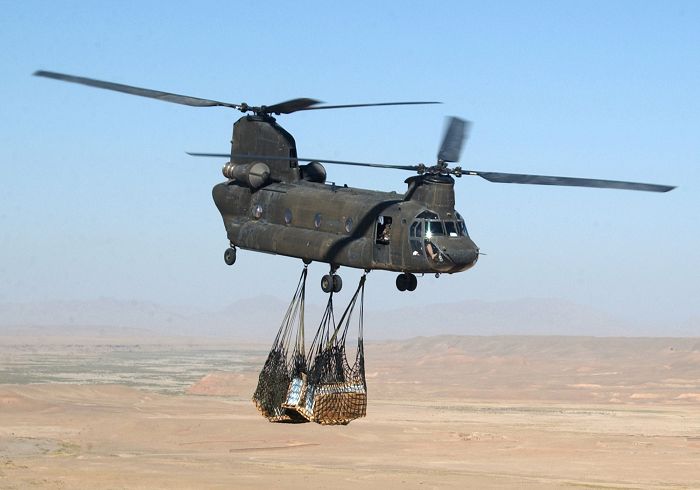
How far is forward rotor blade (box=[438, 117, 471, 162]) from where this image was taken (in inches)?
1237

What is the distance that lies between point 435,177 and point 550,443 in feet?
132

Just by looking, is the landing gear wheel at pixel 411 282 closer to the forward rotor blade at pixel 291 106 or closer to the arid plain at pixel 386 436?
the forward rotor blade at pixel 291 106

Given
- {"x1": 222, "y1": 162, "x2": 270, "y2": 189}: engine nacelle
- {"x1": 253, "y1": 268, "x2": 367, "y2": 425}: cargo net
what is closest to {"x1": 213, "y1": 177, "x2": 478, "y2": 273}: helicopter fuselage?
{"x1": 222, "y1": 162, "x2": 270, "y2": 189}: engine nacelle

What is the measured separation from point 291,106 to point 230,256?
15.5 feet

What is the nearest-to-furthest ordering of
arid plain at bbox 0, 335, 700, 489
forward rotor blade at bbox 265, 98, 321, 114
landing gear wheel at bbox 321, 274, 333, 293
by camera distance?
1. landing gear wheel at bbox 321, 274, 333, 293
2. forward rotor blade at bbox 265, 98, 321, 114
3. arid plain at bbox 0, 335, 700, 489

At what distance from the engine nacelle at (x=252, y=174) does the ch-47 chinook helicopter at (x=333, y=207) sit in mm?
29

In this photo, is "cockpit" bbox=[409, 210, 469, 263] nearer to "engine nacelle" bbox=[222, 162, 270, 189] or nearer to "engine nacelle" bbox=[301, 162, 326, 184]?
"engine nacelle" bbox=[301, 162, 326, 184]

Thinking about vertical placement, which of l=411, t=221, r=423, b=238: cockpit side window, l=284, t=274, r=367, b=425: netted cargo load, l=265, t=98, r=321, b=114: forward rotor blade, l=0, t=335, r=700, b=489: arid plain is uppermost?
l=265, t=98, r=321, b=114: forward rotor blade

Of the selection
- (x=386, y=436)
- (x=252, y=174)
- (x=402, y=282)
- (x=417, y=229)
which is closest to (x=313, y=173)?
(x=252, y=174)

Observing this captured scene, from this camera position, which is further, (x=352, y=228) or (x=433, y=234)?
(x=352, y=228)

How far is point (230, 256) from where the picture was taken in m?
34.7

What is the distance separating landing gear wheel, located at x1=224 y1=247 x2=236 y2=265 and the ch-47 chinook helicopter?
3cm

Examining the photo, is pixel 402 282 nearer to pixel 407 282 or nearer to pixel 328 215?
pixel 407 282

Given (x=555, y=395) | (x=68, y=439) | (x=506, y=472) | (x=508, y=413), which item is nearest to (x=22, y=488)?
(x=68, y=439)
